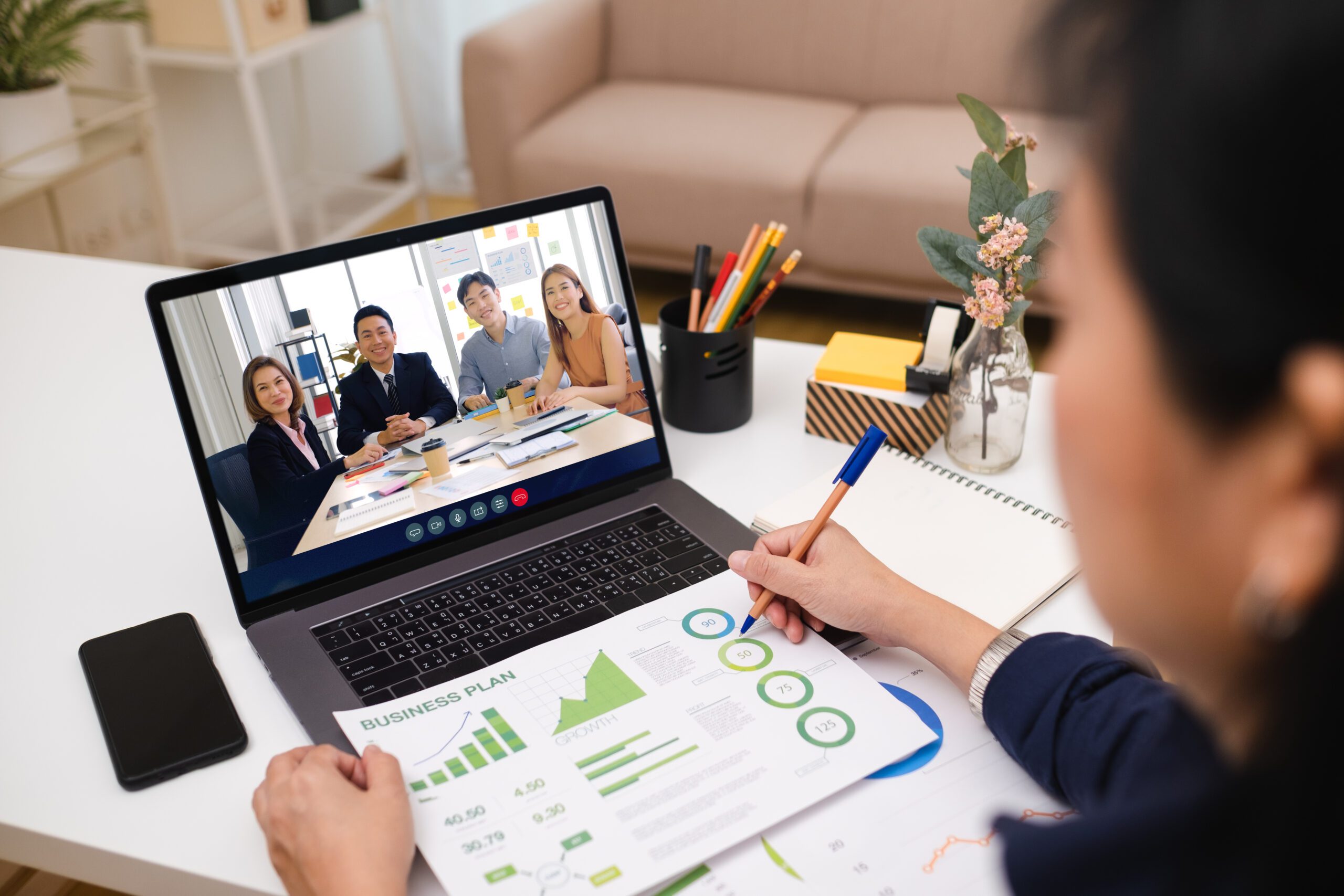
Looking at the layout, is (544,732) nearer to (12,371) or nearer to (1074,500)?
(1074,500)

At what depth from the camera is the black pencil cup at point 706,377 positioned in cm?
108

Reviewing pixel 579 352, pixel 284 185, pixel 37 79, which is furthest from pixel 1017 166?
pixel 284 185

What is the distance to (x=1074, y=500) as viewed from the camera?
42 centimetres

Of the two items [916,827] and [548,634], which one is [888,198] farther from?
[916,827]

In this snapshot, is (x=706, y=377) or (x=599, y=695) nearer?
(x=599, y=695)

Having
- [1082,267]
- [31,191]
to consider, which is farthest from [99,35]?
[1082,267]

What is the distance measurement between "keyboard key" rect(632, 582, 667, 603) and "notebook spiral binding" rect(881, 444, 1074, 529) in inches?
12.5

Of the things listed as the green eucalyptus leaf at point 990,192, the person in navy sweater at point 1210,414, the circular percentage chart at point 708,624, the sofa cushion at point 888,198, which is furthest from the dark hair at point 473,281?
the sofa cushion at point 888,198

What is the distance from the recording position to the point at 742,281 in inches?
42.8

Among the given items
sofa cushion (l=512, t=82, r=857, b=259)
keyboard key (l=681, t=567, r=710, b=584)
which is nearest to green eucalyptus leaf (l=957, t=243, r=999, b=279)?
keyboard key (l=681, t=567, r=710, b=584)

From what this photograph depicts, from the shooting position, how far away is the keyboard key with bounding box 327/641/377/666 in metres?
0.80

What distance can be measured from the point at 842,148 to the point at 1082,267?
218 centimetres

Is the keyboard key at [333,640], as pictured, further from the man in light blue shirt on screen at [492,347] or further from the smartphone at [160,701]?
the man in light blue shirt on screen at [492,347]

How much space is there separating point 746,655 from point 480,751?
21 centimetres
